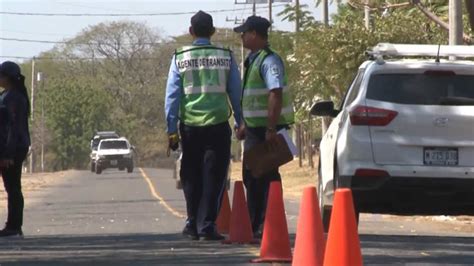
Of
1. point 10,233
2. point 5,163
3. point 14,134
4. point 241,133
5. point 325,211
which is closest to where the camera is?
point 241,133

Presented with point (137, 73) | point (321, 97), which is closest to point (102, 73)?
point (137, 73)

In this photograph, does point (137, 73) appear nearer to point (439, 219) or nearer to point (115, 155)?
point (115, 155)

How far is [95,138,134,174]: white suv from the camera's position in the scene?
217 feet

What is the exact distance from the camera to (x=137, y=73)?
11050 cm

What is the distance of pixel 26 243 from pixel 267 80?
3.16 m

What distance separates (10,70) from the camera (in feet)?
49.6

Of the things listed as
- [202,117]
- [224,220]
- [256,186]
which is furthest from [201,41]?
[224,220]

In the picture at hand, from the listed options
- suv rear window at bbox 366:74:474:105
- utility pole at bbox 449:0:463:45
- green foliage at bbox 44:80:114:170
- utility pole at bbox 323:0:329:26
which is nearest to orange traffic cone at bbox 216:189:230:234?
suv rear window at bbox 366:74:474:105

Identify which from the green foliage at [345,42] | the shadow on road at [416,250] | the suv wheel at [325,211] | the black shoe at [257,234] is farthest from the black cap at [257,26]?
the green foliage at [345,42]

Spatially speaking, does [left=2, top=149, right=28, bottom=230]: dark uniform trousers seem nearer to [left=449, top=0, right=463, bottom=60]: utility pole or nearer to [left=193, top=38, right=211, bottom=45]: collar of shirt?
[left=193, top=38, right=211, bottom=45]: collar of shirt

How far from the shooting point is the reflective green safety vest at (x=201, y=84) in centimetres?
1263

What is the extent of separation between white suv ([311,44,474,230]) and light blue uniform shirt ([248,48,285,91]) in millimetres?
889

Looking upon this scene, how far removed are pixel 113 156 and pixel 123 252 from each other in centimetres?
5425

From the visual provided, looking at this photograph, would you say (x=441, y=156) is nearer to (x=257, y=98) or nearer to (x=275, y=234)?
(x=257, y=98)
